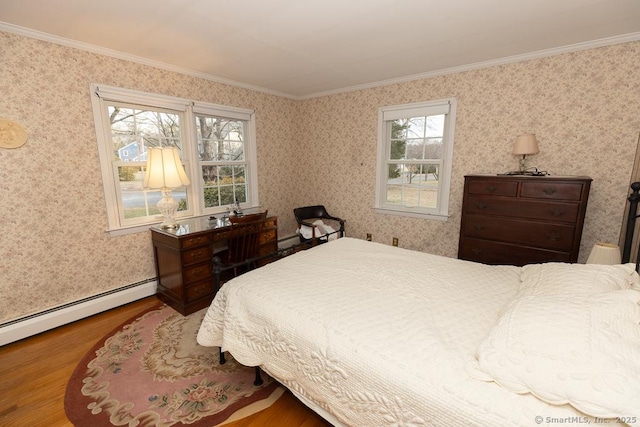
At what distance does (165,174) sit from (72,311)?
1514 millimetres

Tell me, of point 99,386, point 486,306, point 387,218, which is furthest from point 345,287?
point 387,218

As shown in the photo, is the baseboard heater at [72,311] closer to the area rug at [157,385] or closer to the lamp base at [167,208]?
the area rug at [157,385]

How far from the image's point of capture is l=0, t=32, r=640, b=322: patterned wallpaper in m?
2.30

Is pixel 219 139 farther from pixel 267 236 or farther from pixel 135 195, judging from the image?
pixel 267 236

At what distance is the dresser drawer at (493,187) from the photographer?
2.60 m

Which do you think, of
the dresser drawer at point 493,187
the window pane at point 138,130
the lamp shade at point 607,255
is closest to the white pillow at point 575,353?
the lamp shade at point 607,255

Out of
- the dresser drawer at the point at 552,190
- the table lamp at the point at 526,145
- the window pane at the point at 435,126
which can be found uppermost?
the window pane at the point at 435,126

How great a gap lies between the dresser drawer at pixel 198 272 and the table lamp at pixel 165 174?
0.53 m

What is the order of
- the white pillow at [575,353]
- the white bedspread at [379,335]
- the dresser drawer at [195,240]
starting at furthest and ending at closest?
the dresser drawer at [195,240] → the white bedspread at [379,335] → the white pillow at [575,353]

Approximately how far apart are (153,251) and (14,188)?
4.03ft

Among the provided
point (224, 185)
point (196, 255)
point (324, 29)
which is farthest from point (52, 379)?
point (324, 29)

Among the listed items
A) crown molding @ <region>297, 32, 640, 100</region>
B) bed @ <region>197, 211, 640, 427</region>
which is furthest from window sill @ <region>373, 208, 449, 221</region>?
crown molding @ <region>297, 32, 640, 100</region>

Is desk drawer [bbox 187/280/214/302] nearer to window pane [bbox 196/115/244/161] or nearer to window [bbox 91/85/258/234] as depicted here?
window [bbox 91/85/258/234]

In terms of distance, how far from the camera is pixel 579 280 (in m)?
1.37
